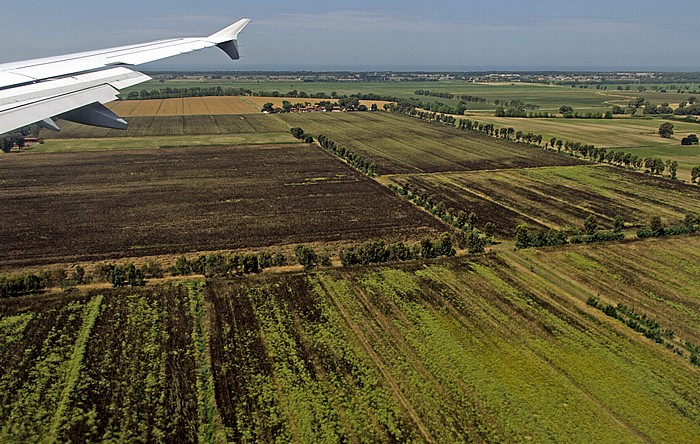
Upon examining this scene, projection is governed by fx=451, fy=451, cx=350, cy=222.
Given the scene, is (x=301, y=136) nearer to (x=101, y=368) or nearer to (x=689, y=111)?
(x=101, y=368)

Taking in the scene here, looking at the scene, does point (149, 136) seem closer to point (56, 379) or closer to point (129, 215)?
point (129, 215)

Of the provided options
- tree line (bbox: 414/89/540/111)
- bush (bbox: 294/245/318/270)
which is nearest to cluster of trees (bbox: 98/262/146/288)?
bush (bbox: 294/245/318/270)

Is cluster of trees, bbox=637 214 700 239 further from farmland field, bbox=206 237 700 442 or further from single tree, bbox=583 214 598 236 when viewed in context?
farmland field, bbox=206 237 700 442

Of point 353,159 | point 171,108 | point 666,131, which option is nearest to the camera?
point 353,159

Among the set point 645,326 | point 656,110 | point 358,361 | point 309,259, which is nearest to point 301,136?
point 309,259

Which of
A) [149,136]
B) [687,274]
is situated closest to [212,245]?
[687,274]

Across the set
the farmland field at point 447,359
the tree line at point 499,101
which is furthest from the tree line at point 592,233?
the tree line at point 499,101

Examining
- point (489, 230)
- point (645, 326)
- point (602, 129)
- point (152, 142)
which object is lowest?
point (645, 326)
